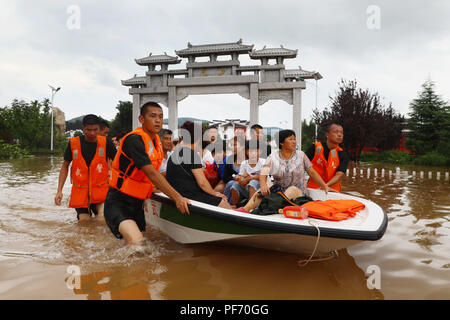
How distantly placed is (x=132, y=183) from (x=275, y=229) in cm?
148

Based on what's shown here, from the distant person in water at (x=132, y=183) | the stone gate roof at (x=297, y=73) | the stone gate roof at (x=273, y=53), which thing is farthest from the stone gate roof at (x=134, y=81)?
the distant person in water at (x=132, y=183)

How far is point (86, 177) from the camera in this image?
4.34 metres

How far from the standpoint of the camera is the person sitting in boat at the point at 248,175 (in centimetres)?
448

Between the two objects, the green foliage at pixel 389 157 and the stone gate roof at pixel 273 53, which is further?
the stone gate roof at pixel 273 53

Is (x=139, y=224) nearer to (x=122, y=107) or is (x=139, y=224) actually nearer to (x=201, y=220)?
(x=201, y=220)

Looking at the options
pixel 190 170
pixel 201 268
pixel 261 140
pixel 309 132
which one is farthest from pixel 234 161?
pixel 309 132

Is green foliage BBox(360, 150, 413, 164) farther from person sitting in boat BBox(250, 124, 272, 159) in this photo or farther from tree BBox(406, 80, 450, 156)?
person sitting in boat BBox(250, 124, 272, 159)

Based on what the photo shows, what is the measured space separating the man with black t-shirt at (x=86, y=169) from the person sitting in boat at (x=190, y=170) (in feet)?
4.13

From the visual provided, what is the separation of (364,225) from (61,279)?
2596 mm

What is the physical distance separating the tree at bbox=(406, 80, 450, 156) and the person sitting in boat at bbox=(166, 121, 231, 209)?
19573 mm

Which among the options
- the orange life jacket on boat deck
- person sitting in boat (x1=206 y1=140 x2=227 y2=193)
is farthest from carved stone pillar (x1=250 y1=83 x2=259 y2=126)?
the orange life jacket on boat deck

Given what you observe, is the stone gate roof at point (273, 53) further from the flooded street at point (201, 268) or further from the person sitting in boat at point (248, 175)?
the flooded street at point (201, 268)
